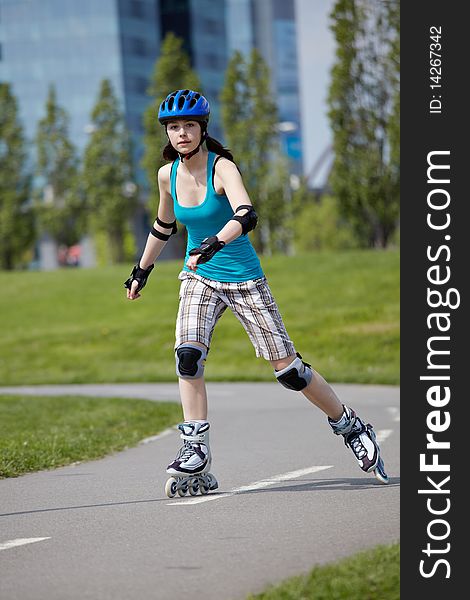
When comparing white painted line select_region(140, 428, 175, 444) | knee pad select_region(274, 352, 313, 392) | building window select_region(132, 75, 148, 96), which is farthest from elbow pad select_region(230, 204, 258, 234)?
building window select_region(132, 75, 148, 96)

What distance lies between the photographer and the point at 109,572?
4.92 metres

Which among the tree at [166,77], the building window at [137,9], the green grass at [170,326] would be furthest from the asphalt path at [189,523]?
the building window at [137,9]

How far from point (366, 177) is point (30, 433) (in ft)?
89.9

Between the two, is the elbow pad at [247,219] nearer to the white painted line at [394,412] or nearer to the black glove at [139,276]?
the black glove at [139,276]

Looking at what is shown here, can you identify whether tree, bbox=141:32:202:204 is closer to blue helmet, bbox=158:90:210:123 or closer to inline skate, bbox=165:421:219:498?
blue helmet, bbox=158:90:210:123

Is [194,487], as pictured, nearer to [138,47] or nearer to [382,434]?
[382,434]

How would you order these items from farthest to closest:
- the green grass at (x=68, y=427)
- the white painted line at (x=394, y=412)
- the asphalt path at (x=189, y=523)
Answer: the white painted line at (x=394, y=412) < the green grass at (x=68, y=427) < the asphalt path at (x=189, y=523)

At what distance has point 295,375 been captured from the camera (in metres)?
6.81

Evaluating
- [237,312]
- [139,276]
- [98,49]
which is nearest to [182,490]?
[237,312]

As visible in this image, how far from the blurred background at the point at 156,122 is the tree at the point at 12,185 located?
0.22ft

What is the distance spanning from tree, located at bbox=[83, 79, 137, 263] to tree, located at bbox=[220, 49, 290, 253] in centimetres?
852

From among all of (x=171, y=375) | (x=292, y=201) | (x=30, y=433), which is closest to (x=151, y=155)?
(x=292, y=201)

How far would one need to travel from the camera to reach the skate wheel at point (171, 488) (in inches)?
263

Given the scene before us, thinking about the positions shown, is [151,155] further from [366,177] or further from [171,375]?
[171,375]
